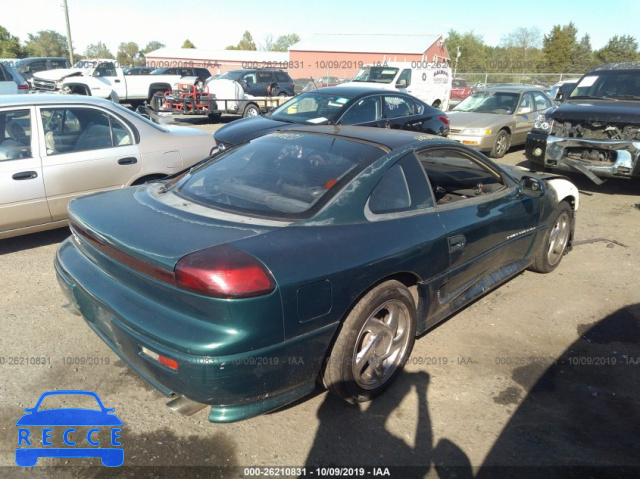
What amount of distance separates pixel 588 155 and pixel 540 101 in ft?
15.8

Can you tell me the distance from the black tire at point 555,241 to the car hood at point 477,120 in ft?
19.5

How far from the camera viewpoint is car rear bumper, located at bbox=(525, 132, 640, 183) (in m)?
7.35

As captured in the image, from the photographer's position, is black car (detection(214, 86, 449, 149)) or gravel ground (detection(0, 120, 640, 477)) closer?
gravel ground (detection(0, 120, 640, 477))

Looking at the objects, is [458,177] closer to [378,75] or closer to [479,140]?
[479,140]

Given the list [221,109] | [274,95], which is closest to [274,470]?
[221,109]

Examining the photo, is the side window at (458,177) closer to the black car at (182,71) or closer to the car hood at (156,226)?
the car hood at (156,226)

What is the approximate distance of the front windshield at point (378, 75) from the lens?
17250 millimetres

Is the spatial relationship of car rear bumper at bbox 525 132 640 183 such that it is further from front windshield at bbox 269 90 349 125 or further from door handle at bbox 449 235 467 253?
door handle at bbox 449 235 467 253

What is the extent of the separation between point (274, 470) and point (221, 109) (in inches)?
580

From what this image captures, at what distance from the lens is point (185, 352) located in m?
2.17

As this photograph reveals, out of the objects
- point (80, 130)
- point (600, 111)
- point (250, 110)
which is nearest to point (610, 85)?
point (600, 111)

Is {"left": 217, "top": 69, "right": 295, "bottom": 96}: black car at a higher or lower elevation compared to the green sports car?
higher

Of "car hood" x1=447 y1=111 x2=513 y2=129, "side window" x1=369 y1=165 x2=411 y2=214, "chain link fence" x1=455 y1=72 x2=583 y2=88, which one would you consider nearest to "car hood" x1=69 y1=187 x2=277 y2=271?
"side window" x1=369 y1=165 x2=411 y2=214

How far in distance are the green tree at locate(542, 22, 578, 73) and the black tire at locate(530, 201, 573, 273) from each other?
2059 inches
